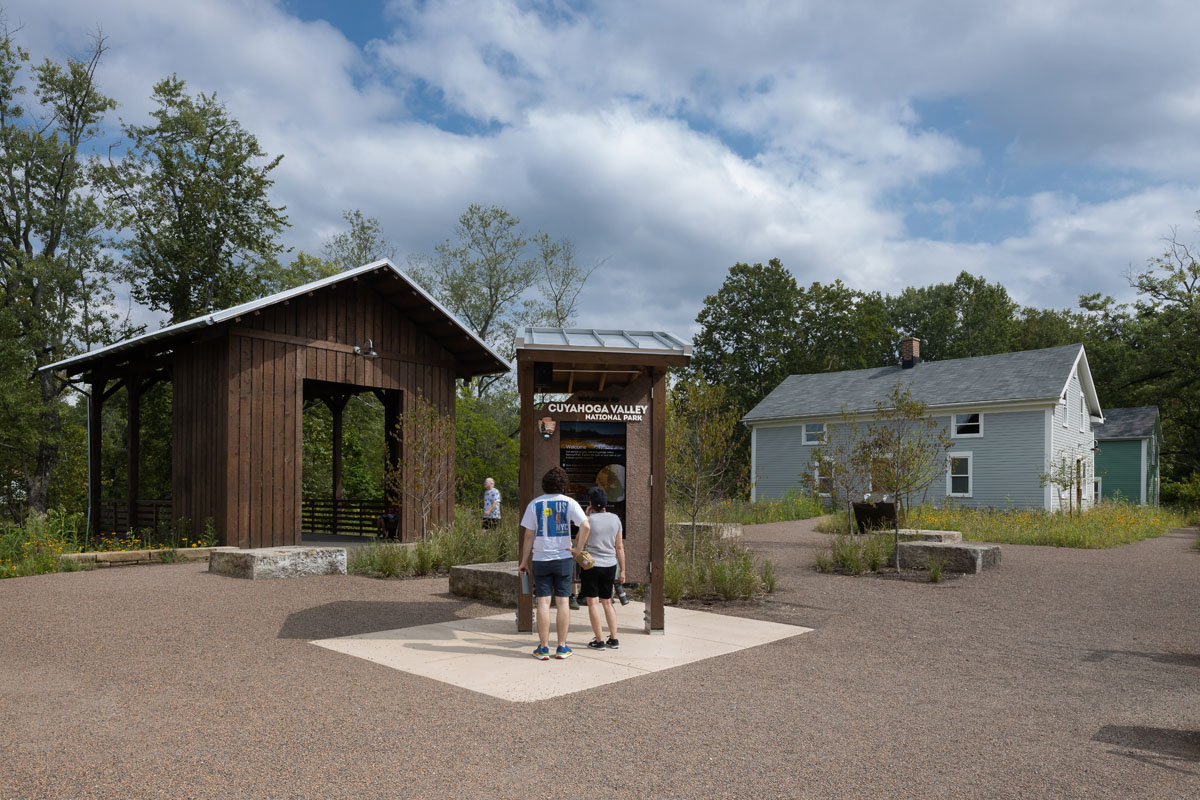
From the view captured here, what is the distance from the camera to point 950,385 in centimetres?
3212

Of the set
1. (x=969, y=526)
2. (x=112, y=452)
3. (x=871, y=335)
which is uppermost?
(x=871, y=335)

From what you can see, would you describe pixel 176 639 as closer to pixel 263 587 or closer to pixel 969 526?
pixel 263 587

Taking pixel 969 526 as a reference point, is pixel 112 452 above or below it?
above

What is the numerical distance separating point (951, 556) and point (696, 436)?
4515mm

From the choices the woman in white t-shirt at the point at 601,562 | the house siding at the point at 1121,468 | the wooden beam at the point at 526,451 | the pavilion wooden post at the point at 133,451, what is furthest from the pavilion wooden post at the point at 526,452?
the house siding at the point at 1121,468

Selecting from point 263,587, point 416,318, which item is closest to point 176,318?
point 416,318

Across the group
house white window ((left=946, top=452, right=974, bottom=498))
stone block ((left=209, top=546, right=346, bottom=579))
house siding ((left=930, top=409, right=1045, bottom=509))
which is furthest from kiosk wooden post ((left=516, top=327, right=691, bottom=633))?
house white window ((left=946, top=452, right=974, bottom=498))

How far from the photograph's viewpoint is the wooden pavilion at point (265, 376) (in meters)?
14.5

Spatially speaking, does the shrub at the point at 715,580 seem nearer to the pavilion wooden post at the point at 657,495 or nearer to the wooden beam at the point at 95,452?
the pavilion wooden post at the point at 657,495

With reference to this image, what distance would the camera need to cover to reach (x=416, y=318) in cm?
1750

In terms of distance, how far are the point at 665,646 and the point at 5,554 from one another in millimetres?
10586

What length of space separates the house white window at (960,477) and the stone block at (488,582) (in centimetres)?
2346

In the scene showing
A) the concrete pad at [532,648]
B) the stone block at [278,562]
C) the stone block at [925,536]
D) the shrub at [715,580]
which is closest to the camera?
the concrete pad at [532,648]

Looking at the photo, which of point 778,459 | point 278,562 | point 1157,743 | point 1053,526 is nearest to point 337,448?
point 278,562
